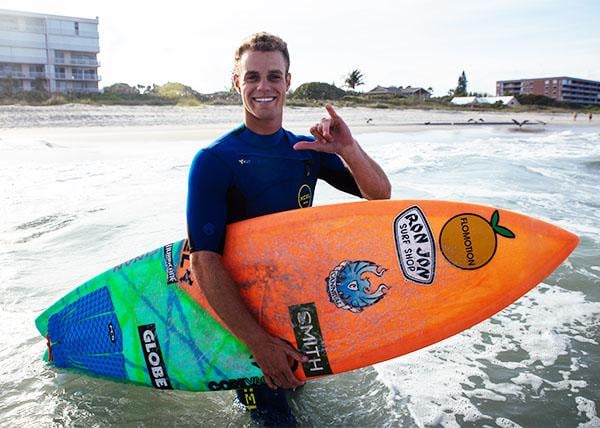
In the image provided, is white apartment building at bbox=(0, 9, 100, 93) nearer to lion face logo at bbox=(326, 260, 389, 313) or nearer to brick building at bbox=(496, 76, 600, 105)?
lion face logo at bbox=(326, 260, 389, 313)

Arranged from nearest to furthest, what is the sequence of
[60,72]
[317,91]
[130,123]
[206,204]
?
[206,204]
[130,123]
[317,91]
[60,72]

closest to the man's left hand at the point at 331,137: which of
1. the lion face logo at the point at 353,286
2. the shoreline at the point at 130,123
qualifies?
the lion face logo at the point at 353,286

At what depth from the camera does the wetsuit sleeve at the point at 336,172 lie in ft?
8.75

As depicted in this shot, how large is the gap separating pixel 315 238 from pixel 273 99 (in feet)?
2.16

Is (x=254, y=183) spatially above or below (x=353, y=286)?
above

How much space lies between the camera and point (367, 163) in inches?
→ 96.3

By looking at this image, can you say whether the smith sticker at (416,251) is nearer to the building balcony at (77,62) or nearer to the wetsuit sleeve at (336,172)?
the wetsuit sleeve at (336,172)

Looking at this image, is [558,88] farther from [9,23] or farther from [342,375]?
[342,375]

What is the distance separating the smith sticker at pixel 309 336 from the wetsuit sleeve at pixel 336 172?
692 mm

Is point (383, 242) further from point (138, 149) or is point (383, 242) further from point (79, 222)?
point (138, 149)

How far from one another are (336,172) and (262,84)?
2.13 ft

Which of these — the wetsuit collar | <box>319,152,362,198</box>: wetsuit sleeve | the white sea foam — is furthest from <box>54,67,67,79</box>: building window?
the wetsuit collar

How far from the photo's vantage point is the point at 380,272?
2.40 meters

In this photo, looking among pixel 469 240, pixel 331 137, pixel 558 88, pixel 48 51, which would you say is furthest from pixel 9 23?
pixel 558 88
